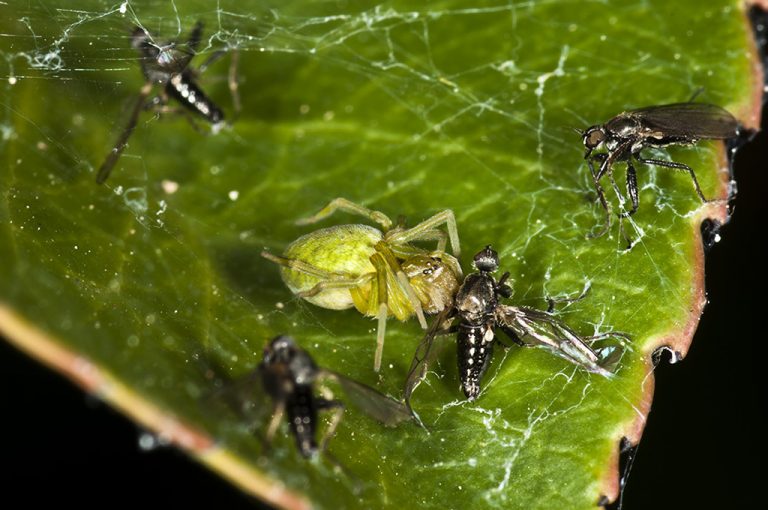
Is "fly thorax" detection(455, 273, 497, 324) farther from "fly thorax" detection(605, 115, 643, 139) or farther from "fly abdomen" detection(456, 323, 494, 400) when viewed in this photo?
"fly thorax" detection(605, 115, 643, 139)

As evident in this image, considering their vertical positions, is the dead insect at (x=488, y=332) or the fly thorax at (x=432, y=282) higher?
the fly thorax at (x=432, y=282)

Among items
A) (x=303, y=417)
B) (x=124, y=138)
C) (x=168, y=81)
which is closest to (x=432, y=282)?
(x=303, y=417)

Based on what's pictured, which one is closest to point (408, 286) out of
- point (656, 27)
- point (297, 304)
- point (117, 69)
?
point (297, 304)

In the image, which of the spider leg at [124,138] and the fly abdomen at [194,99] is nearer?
the spider leg at [124,138]

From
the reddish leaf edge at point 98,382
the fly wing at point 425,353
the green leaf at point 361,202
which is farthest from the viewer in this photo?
the fly wing at point 425,353

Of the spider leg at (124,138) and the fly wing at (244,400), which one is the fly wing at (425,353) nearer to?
the fly wing at (244,400)

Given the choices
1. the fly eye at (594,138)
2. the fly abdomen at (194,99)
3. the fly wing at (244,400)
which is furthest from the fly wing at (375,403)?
the fly abdomen at (194,99)

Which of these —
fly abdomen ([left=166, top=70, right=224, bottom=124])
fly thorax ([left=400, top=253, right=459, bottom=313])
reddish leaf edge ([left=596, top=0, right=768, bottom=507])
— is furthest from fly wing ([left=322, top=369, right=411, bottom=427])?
fly abdomen ([left=166, top=70, right=224, bottom=124])
